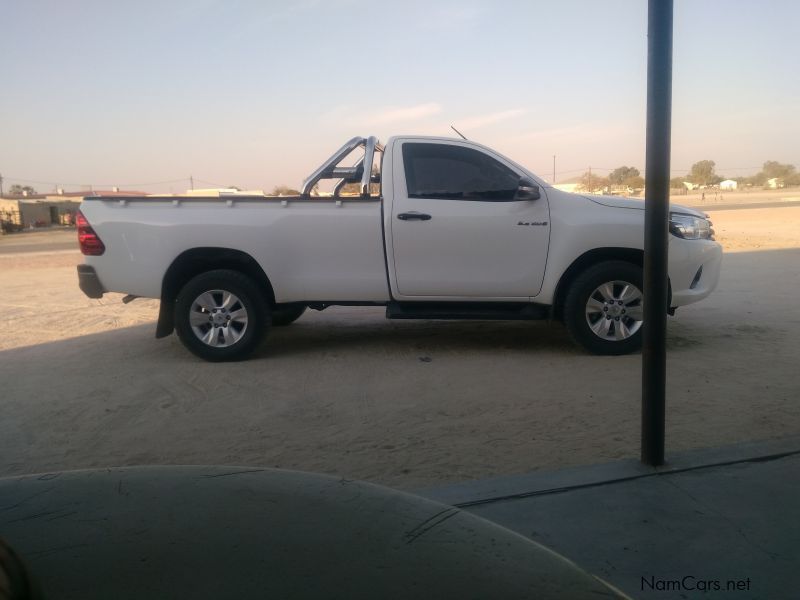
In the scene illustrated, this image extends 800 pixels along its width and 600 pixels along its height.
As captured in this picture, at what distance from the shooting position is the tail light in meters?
7.06

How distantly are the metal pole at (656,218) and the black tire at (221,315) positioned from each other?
4032mm

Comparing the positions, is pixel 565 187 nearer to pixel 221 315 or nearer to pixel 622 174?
pixel 221 315

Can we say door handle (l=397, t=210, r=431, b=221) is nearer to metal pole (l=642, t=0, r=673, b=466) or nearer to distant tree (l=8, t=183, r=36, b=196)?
metal pole (l=642, t=0, r=673, b=466)

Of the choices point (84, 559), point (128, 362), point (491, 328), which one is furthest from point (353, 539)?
point (491, 328)

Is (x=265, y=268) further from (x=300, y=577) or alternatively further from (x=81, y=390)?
(x=300, y=577)

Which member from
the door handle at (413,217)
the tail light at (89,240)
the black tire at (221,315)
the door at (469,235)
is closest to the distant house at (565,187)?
A: the door at (469,235)

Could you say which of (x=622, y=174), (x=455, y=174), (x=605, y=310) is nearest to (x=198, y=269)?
(x=455, y=174)

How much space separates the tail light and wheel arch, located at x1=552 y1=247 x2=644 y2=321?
4.40 metres

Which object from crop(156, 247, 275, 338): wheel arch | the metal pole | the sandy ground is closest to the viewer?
the metal pole

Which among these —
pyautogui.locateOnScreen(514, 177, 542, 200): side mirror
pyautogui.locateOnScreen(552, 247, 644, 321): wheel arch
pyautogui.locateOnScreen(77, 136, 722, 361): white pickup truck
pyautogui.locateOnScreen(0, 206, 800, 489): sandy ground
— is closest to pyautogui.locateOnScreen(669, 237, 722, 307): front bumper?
pyautogui.locateOnScreen(77, 136, 722, 361): white pickup truck

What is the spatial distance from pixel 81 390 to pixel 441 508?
506 cm

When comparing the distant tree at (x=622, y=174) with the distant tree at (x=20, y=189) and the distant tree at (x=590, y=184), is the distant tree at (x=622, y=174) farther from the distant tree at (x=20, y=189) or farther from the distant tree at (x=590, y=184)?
the distant tree at (x=20, y=189)

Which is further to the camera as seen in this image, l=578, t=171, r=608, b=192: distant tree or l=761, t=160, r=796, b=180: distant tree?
l=761, t=160, r=796, b=180: distant tree

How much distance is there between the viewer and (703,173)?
101938 millimetres
